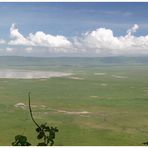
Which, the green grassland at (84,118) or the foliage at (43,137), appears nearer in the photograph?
the foliage at (43,137)

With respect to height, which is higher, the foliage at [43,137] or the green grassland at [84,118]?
the foliage at [43,137]

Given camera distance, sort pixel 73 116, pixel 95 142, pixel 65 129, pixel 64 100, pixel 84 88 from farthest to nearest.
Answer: pixel 84 88
pixel 64 100
pixel 73 116
pixel 65 129
pixel 95 142

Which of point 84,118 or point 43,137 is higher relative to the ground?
point 43,137

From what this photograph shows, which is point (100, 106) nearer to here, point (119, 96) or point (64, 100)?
point (64, 100)

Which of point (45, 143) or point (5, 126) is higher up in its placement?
point (45, 143)

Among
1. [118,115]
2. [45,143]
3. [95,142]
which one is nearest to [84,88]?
[118,115]

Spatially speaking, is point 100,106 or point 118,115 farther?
point 100,106

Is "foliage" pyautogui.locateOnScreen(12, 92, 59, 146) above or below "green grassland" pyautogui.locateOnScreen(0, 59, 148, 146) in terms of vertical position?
above

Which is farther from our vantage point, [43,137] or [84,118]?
[84,118]

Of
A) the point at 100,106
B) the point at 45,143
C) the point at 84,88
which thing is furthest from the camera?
the point at 84,88

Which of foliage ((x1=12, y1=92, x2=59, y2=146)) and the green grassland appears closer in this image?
foliage ((x1=12, y1=92, x2=59, y2=146))
